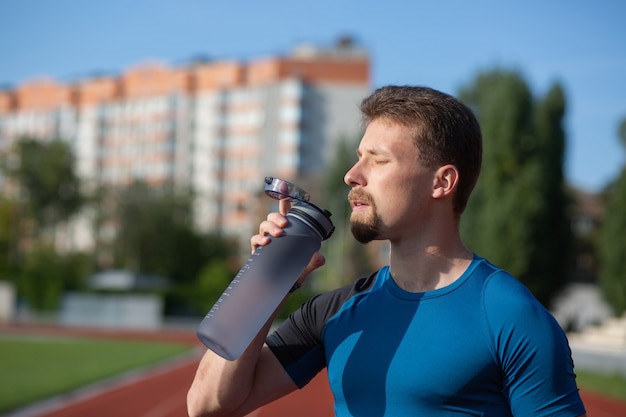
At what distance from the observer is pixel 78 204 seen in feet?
230

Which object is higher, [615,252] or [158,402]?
[615,252]

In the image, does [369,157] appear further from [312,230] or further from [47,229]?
[47,229]

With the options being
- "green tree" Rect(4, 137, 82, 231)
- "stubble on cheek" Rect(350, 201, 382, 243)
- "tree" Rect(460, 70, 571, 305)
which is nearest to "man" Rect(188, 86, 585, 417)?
"stubble on cheek" Rect(350, 201, 382, 243)

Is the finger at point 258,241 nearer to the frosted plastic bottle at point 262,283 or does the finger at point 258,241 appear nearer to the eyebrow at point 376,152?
the frosted plastic bottle at point 262,283

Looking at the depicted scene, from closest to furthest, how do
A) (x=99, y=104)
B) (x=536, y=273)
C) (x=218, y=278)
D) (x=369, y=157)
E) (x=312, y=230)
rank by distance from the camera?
(x=312, y=230) < (x=369, y=157) < (x=536, y=273) < (x=218, y=278) < (x=99, y=104)

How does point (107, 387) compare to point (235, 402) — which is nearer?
point (235, 402)

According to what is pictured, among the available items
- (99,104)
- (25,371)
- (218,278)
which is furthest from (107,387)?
(99,104)

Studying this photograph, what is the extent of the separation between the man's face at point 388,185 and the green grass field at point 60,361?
12.8 metres

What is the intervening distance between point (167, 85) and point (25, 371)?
81.0 m

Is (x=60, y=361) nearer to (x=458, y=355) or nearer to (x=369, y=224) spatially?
(x=369, y=224)

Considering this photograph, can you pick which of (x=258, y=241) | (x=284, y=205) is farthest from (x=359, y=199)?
(x=258, y=241)

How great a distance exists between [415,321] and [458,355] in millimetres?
151

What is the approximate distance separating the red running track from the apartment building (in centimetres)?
6081

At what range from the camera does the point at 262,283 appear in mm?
2287
